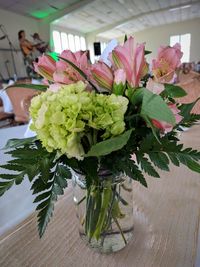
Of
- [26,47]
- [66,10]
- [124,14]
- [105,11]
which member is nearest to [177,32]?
[124,14]

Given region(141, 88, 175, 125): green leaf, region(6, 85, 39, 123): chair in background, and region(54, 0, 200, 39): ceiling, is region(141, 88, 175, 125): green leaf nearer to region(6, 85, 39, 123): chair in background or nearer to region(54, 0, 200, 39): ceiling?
region(6, 85, 39, 123): chair in background

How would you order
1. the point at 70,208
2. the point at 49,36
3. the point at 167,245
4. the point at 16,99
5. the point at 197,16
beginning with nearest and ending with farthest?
1. the point at 167,245
2. the point at 70,208
3. the point at 16,99
4. the point at 49,36
5. the point at 197,16

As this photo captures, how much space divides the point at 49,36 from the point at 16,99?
235 inches

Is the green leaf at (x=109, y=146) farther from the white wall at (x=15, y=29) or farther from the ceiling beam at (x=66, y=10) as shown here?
the ceiling beam at (x=66, y=10)

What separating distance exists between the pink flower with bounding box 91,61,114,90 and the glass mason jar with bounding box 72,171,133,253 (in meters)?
0.14

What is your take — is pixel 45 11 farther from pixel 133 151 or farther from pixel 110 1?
pixel 133 151

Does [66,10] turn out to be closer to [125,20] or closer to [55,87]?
[125,20]

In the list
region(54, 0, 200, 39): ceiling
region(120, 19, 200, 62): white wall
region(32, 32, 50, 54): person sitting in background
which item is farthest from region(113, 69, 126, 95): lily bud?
region(120, 19, 200, 62): white wall

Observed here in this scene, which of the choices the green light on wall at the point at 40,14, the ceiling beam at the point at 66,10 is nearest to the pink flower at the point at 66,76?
the ceiling beam at the point at 66,10

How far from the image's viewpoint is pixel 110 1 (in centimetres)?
721

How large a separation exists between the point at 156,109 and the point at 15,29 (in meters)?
8.18

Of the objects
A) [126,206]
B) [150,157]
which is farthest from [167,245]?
[150,157]

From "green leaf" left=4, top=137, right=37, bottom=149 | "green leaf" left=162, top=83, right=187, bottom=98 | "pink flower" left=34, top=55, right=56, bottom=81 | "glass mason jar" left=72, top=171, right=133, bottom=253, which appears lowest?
"glass mason jar" left=72, top=171, right=133, bottom=253

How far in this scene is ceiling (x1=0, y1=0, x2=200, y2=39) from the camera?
693 centimetres
